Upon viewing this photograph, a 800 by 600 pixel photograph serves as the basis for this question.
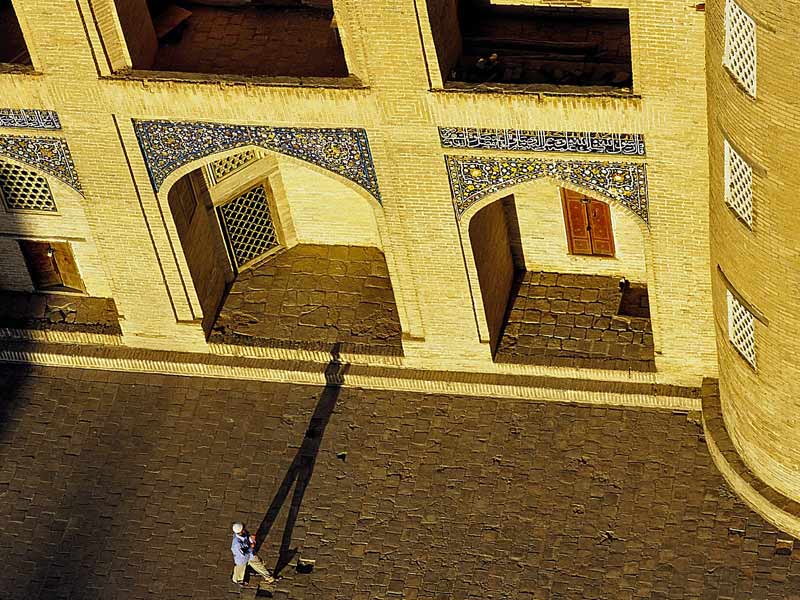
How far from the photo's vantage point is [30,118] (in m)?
19.4

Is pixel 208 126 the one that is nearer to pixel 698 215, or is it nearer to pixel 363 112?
pixel 363 112

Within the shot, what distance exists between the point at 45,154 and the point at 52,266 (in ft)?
9.28

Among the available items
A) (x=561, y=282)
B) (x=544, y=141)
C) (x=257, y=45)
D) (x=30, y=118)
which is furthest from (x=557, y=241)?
(x=30, y=118)

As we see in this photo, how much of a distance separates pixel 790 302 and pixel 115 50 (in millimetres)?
7587

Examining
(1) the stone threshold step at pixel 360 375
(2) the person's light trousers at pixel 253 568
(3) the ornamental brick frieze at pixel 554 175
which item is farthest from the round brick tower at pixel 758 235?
(2) the person's light trousers at pixel 253 568

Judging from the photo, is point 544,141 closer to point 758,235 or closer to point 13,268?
point 758,235

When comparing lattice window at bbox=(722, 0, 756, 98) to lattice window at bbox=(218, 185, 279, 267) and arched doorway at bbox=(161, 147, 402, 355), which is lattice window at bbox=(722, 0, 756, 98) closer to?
arched doorway at bbox=(161, 147, 402, 355)

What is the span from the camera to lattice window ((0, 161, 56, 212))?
21.1 metres

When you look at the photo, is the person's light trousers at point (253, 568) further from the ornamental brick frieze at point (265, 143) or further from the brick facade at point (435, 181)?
the ornamental brick frieze at point (265, 143)

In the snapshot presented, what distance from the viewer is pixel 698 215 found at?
705 inches

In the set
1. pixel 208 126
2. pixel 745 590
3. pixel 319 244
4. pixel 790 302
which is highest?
pixel 208 126

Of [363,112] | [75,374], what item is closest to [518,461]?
[363,112]

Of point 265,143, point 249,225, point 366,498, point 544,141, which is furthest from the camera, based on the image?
point 249,225

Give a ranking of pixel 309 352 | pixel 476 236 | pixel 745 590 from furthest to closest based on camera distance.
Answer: pixel 309 352, pixel 476 236, pixel 745 590
